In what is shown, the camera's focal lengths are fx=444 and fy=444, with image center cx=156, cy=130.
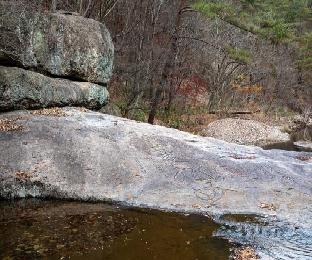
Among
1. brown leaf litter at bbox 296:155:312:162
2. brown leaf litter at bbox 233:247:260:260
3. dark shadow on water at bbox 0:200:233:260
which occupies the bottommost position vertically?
dark shadow on water at bbox 0:200:233:260

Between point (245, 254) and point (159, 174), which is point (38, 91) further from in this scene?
point (245, 254)

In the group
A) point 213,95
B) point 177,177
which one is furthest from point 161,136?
point 213,95

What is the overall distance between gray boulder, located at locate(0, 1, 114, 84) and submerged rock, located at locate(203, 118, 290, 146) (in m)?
9.82

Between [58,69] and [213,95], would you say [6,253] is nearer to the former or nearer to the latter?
[58,69]

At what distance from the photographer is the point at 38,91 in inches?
675

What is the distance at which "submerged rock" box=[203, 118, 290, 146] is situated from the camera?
2805 cm

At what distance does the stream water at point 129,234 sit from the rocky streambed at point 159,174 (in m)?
0.07

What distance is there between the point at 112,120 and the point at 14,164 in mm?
4828

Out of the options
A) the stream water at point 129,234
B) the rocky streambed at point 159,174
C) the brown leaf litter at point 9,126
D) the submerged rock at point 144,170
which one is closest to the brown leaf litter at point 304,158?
the rocky streambed at point 159,174

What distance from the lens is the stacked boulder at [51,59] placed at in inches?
645

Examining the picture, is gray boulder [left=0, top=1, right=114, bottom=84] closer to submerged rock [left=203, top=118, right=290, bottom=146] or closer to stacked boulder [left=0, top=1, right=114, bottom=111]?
stacked boulder [left=0, top=1, right=114, bottom=111]

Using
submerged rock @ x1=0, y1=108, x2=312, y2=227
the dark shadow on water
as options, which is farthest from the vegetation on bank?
the dark shadow on water

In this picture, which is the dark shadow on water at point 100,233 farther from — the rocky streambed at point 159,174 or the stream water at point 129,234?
the rocky streambed at point 159,174

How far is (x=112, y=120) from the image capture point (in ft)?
53.9
